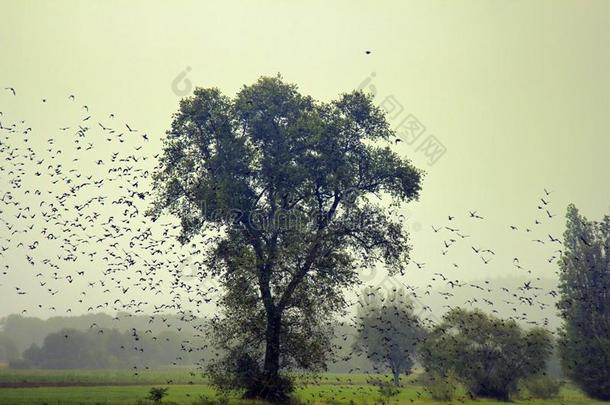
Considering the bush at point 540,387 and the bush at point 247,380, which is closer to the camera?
the bush at point 247,380

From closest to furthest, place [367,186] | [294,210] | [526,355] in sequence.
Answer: [294,210] → [367,186] → [526,355]

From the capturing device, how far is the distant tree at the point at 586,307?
6147cm

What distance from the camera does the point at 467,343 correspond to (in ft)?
201

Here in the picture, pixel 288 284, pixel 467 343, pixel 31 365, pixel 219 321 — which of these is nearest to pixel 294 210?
pixel 288 284

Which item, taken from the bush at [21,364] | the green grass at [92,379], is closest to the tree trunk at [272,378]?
the green grass at [92,379]

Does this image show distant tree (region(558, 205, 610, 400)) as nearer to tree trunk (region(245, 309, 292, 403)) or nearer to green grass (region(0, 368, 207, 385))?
tree trunk (region(245, 309, 292, 403))

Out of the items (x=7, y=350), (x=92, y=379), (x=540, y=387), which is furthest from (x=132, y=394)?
(x=7, y=350)

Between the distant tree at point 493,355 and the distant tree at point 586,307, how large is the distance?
14.1 feet

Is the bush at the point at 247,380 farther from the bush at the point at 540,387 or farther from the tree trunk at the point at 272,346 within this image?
the bush at the point at 540,387

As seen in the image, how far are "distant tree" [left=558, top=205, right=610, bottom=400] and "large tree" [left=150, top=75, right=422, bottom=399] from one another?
32.8m

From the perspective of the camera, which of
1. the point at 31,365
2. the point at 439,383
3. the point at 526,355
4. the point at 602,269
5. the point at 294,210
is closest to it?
the point at 294,210

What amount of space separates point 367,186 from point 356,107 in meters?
6.82

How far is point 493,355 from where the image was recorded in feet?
Result: 198

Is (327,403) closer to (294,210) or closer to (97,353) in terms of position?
(294,210)
